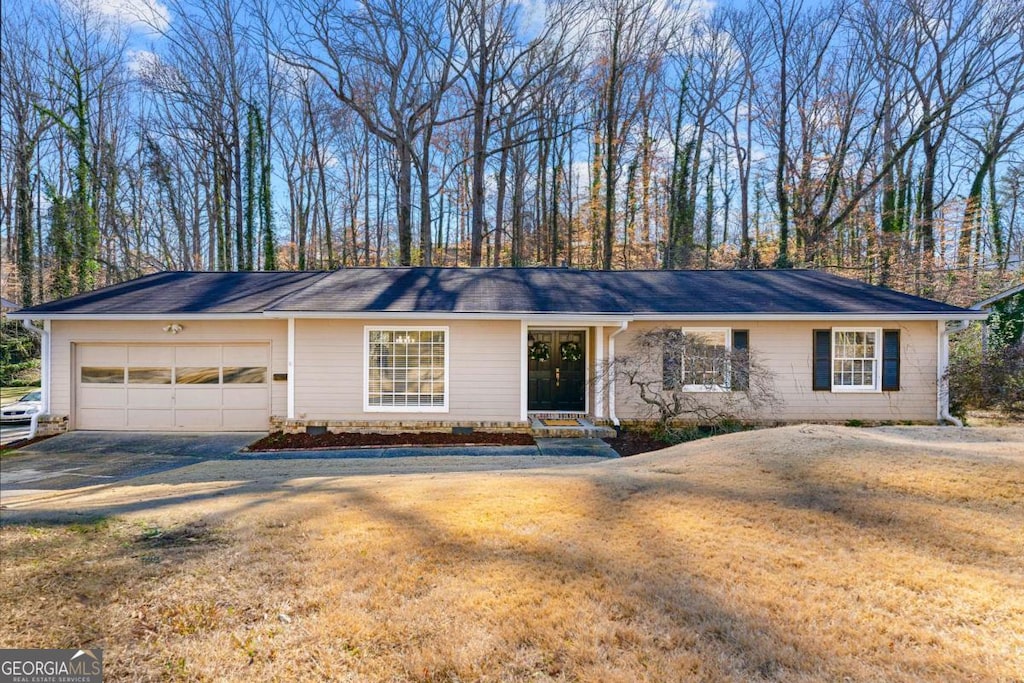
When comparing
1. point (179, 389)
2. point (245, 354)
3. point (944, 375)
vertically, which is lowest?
point (179, 389)

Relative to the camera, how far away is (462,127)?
22.5 m

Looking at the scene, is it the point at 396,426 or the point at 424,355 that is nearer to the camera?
the point at 396,426

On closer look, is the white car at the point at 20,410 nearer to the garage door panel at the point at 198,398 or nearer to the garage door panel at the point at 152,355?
the garage door panel at the point at 152,355

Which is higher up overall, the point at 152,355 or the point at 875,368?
the point at 152,355

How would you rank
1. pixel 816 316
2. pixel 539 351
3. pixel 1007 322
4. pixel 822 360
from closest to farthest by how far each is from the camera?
pixel 816 316
pixel 822 360
pixel 539 351
pixel 1007 322

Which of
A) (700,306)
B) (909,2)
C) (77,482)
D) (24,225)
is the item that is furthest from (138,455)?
(909,2)

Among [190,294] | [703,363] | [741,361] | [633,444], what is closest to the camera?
[633,444]

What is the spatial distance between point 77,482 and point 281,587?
21.8 feet

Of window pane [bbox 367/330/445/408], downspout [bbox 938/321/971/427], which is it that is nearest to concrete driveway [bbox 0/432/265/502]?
window pane [bbox 367/330/445/408]

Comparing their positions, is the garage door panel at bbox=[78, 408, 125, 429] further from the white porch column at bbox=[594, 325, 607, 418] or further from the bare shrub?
the bare shrub

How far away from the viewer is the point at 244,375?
10930 millimetres

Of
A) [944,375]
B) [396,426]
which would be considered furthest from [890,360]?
[396,426]

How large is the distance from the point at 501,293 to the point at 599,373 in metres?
2.95

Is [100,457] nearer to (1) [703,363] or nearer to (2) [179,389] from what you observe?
(2) [179,389]
